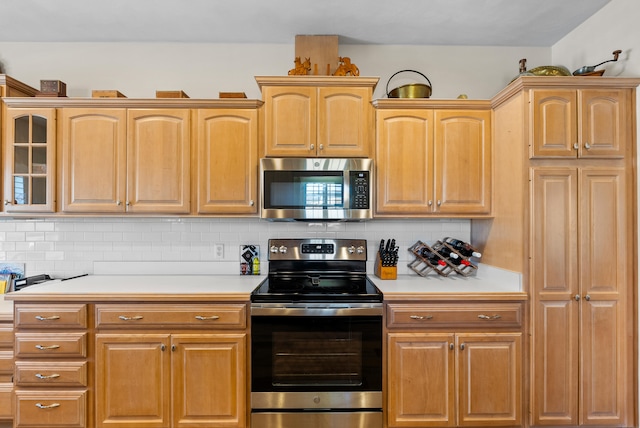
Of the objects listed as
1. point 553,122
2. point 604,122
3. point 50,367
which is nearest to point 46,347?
point 50,367

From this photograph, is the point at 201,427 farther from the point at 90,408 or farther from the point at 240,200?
the point at 240,200

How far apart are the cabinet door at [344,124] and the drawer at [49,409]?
2152 millimetres

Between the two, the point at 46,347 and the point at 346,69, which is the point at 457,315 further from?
the point at 46,347

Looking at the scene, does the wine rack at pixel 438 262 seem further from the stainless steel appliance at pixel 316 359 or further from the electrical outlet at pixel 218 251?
the electrical outlet at pixel 218 251

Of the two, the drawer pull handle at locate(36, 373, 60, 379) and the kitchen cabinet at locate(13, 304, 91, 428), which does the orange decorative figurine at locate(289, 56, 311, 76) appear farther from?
the drawer pull handle at locate(36, 373, 60, 379)

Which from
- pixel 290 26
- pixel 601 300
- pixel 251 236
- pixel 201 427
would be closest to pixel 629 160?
pixel 601 300

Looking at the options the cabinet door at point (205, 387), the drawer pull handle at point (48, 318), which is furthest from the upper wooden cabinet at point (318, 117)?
the drawer pull handle at point (48, 318)

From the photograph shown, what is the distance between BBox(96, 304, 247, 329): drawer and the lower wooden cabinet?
0.23 ft

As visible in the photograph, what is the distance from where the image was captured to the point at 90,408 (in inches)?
84.7

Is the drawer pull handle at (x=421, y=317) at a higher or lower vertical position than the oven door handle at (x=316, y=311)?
lower

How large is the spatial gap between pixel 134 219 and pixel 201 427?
1.61 meters

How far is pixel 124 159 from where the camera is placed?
2512mm

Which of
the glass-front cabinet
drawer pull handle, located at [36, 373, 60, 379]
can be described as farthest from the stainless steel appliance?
the glass-front cabinet

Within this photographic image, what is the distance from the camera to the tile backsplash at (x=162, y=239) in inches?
112
